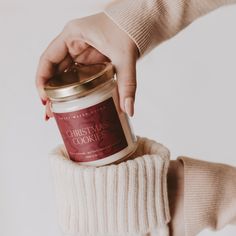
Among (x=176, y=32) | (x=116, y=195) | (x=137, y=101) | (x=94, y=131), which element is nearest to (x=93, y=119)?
(x=94, y=131)

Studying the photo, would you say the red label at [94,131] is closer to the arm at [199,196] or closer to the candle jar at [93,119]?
the candle jar at [93,119]

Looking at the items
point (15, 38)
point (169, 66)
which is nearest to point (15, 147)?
point (15, 38)

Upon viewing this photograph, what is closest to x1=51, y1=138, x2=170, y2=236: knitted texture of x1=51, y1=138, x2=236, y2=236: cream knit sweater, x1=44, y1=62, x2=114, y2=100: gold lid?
x1=51, y1=138, x2=236, y2=236: cream knit sweater

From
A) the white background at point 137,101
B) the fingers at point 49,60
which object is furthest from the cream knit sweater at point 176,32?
the white background at point 137,101

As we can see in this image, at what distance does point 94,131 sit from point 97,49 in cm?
16

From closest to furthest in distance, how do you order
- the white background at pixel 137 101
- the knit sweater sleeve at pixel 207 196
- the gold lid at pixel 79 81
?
the gold lid at pixel 79 81
the knit sweater sleeve at pixel 207 196
the white background at pixel 137 101

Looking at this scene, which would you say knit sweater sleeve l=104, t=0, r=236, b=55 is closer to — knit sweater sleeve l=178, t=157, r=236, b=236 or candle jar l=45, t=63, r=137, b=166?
candle jar l=45, t=63, r=137, b=166

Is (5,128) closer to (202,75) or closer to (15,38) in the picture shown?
(15,38)

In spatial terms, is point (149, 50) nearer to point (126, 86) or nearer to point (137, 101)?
point (126, 86)

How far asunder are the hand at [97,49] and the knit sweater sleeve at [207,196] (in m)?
0.20

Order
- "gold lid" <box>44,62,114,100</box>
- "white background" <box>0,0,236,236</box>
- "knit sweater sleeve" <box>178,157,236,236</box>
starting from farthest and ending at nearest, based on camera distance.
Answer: "white background" <box>0,0,236,236</box>
"knit sweater sleeve" <box>178,157,236,236</box>
"gold lid" <box>44,62,114,100</box>

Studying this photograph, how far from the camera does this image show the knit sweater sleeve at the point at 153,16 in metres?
0.76

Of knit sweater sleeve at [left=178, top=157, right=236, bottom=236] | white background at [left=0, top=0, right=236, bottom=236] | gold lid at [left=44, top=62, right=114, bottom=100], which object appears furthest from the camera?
white background at [left=0, top=0, right=236, bottom=236]

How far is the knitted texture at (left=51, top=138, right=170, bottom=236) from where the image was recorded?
0.75 metres
